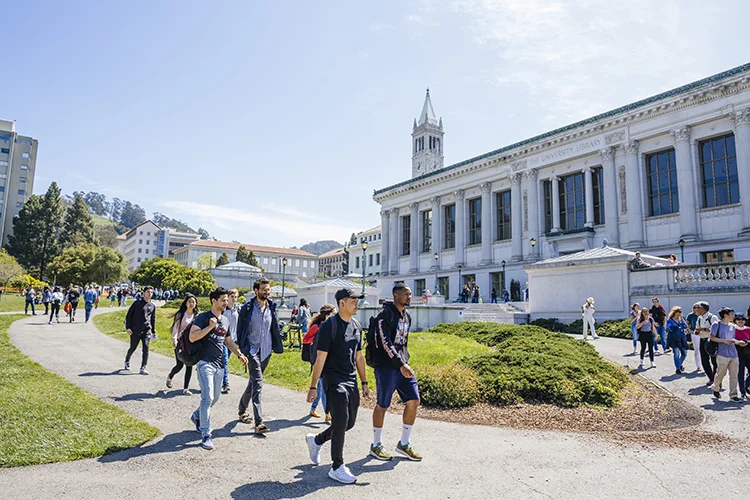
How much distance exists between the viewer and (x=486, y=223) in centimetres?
4591

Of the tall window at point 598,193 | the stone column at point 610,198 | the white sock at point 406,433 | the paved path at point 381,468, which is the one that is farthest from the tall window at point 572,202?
the white sock at point 406,433

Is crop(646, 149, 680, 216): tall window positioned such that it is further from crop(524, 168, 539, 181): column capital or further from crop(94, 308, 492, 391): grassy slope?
crop(94, 308, 492, 391): grassy slope

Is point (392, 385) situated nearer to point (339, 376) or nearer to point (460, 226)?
point (339, 376)

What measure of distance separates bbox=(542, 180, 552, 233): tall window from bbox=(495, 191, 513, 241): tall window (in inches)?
156

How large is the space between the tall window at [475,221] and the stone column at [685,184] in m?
18.7

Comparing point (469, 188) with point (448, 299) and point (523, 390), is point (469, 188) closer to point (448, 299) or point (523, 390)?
point (448, 299)

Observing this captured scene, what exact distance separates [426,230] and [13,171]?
8121 centimetres

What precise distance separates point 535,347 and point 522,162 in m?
33.4

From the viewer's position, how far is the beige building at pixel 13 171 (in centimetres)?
8750

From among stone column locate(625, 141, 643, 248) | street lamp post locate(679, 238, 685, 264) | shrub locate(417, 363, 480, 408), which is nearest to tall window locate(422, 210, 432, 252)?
stone column locate(625, 141, 643, 248)

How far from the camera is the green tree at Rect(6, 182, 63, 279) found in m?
72.9

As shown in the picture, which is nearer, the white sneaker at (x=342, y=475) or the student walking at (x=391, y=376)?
the white sneaker at (x=342, y=475)

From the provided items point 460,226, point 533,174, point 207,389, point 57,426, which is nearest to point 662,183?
point 533,174

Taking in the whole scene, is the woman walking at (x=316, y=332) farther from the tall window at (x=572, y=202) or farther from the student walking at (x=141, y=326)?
the tall window at (x=572, y=202)
